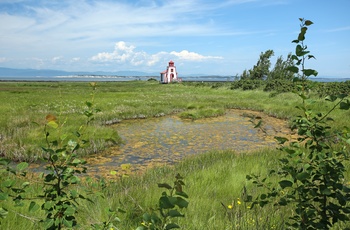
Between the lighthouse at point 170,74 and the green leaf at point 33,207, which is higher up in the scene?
the lighthouse at point 170,74

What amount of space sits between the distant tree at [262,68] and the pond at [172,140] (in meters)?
38.5

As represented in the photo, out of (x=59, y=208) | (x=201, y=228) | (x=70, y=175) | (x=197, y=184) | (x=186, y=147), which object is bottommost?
(x=186, y=147)

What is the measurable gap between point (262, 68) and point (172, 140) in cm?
4853

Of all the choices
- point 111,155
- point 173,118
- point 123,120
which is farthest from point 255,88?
point 111,155

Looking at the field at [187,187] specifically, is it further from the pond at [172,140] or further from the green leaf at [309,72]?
the pond at [172,140]

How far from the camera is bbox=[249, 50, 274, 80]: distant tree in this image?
190 feet

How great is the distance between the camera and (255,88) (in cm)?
4556

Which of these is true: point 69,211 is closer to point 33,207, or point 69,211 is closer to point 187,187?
point 33,207

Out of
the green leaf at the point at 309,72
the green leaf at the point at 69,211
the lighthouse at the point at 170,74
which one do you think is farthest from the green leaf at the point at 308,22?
the lighthouse at the point at 170,74

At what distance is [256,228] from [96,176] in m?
6.87

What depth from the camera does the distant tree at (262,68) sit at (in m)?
57.9

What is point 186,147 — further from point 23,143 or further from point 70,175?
point 70,175

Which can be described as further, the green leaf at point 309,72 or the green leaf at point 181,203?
the green leaf at point 309,72

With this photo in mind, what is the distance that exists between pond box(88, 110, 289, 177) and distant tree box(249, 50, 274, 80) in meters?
38.5
